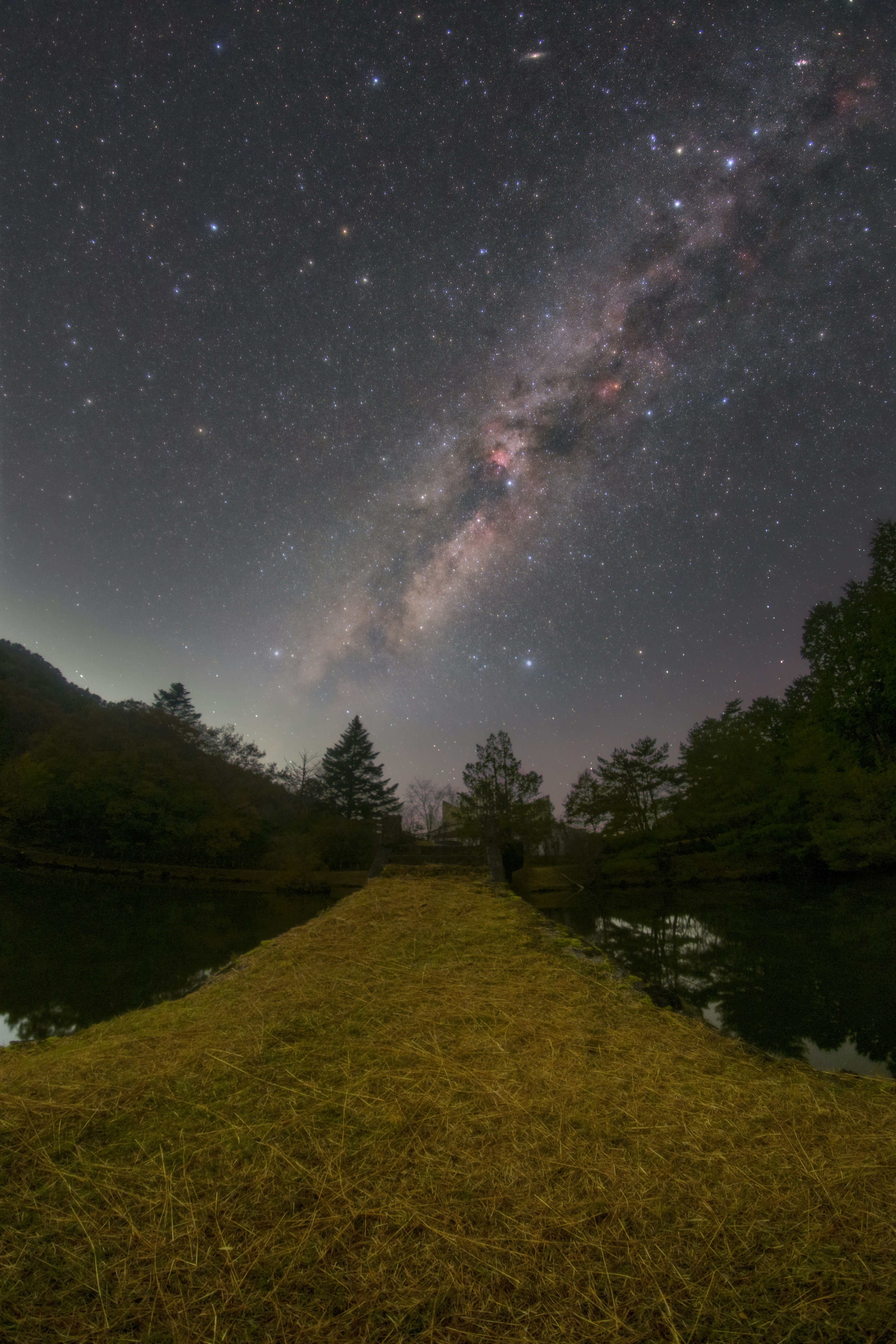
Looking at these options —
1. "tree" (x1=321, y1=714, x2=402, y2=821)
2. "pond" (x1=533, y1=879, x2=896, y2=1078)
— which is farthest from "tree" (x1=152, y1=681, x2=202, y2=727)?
"pond" (x1=533, y1=879, x2=896, y2=1078)

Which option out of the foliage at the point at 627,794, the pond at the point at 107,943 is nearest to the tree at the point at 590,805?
the foliage at the point at 627,794

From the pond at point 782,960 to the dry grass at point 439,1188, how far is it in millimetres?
2272

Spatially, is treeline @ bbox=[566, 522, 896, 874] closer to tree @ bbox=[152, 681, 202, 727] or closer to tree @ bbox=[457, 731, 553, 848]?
tree @ bbox=[457, 731, 553, 848]

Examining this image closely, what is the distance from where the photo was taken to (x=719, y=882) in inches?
924

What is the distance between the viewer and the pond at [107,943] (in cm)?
677

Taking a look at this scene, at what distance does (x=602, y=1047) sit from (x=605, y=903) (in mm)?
18639

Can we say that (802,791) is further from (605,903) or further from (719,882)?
(605,903)

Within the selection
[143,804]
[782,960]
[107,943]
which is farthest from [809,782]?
[143,804]

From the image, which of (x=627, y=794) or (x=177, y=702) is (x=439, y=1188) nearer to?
(x=627, y=794)

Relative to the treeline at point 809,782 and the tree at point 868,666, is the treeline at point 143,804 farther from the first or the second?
the tree at point 868,666

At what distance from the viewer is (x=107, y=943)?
419 inches

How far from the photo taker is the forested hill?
25.3 meters

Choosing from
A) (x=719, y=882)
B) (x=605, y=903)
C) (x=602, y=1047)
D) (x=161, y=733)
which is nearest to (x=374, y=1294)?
(x=602, y=1047)

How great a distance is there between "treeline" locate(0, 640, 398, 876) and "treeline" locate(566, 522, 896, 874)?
14295 mm
